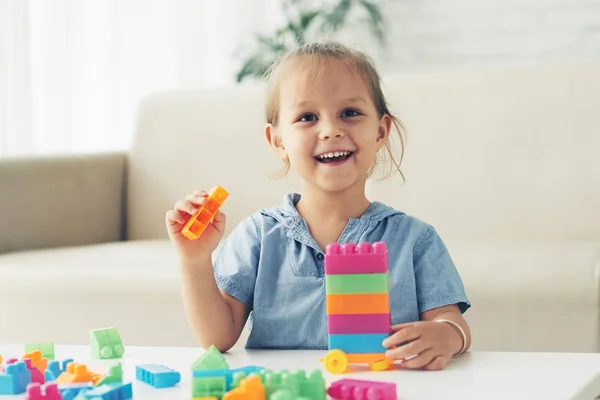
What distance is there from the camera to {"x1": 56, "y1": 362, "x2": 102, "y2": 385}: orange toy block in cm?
84

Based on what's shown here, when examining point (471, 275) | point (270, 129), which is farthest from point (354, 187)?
point (471, 275)

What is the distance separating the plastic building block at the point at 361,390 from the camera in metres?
0.75

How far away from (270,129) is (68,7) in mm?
2365

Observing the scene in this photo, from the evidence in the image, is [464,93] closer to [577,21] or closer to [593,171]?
[593,171]

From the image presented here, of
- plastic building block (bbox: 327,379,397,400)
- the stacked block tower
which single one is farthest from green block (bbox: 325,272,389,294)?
plastic building block (bbox: 327,379,397,400)

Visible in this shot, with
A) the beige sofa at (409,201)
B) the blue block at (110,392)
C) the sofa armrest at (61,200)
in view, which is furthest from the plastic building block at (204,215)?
the sofa armrest at (61,200)

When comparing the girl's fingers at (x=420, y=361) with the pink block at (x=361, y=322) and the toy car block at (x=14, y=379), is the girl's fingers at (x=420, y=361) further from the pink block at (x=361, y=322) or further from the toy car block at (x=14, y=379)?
the toy car block at (x=14, y=379)

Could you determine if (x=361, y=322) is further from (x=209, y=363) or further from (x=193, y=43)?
(x=193, y=43)

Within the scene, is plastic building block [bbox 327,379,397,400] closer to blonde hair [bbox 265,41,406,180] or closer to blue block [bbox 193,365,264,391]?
blue block [bbox 193,365,264,391]

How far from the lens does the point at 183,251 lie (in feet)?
3.59

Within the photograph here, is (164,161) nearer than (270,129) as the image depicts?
No

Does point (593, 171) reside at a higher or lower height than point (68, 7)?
lower

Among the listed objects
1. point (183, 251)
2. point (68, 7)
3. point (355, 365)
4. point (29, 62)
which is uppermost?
point (68, 7)

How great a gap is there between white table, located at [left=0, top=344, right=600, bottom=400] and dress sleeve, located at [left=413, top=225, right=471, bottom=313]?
0.45ft
